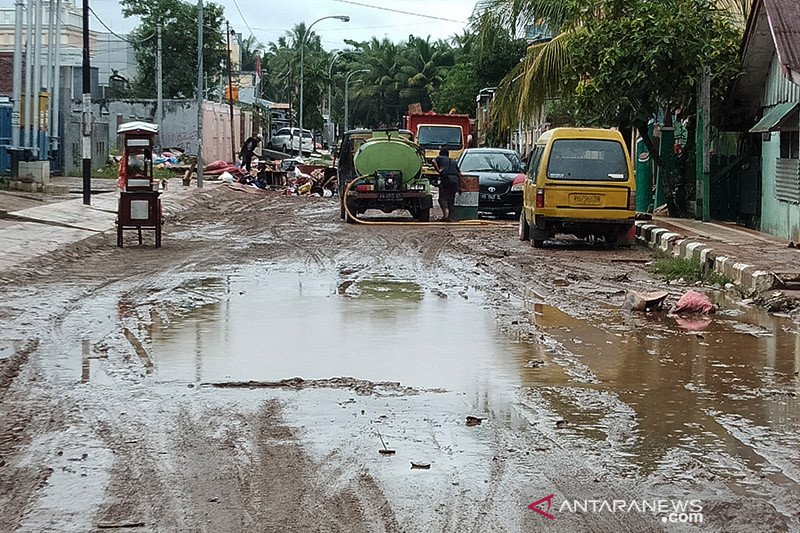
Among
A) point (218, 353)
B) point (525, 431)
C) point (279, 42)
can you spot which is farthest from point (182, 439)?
point (279, 42)

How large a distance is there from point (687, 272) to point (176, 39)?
54.2m

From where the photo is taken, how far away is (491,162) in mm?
27844

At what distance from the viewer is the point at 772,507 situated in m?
5.56

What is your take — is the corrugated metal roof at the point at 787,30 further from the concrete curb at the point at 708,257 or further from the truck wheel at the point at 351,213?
the truck wheel at the point at 351,213

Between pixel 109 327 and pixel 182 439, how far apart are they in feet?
15.2

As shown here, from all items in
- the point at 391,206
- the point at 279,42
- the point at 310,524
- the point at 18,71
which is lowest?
the point at 310,524

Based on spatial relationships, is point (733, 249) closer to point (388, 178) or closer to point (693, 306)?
point (693, 306)

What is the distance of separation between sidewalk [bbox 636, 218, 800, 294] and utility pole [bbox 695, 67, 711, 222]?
0.51 meters

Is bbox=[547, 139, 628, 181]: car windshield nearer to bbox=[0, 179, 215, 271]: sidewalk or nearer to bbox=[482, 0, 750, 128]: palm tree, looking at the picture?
bbox=[482, 0, 750, 128]: palm tree

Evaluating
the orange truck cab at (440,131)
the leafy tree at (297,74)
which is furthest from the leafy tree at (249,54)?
the orange truck cab at (440,131)

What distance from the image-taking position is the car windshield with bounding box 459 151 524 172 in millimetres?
27703

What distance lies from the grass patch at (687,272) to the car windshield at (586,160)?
2.92m

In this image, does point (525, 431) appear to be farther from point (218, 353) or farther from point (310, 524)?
point (218, 353)

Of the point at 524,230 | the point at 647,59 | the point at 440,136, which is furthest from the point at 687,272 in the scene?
the point at 440,136
